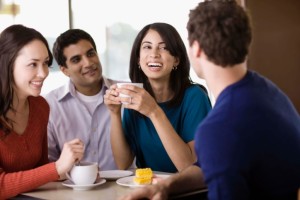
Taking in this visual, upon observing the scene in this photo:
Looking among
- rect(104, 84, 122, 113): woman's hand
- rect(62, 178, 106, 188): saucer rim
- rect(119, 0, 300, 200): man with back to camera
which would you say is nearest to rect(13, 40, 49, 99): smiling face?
rect(104, 84, 122, 113): woman's hand

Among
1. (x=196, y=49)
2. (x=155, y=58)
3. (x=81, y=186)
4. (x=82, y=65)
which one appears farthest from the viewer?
(x=82, y=65)

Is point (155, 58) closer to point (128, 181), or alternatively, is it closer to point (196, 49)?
point (128, 181)

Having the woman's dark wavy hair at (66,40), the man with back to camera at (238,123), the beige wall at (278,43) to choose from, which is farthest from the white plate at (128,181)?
the beige wall at (278,43)

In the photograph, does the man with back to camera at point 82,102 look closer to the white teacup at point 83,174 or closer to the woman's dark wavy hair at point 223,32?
the white teacup at point 83,174

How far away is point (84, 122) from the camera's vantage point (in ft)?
7.27

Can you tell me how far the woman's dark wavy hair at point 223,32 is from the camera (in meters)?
1.06

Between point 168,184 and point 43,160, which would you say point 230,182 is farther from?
point 43,160

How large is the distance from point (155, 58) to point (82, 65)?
1.52ft

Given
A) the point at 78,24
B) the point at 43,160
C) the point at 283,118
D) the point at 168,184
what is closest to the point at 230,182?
the point at 283,118

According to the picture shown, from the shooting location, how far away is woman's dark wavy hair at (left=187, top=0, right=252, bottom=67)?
1060 mm

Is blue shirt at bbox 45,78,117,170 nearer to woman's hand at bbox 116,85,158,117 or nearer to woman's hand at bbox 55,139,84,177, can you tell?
woman's hand at bbox 116,85,158,117

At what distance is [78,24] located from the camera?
3.49 metres

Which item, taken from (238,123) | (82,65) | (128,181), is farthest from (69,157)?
(82,65)

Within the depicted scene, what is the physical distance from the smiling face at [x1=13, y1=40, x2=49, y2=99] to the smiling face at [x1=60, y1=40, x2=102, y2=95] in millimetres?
485
